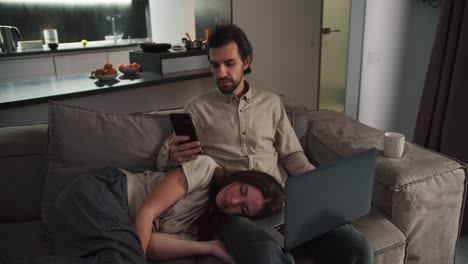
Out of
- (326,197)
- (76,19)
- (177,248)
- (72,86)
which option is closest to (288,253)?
(326,197)

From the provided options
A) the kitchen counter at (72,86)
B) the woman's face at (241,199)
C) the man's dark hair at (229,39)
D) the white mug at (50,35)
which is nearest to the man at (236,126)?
the man's dark hair at (229,39)

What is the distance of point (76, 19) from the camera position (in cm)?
463

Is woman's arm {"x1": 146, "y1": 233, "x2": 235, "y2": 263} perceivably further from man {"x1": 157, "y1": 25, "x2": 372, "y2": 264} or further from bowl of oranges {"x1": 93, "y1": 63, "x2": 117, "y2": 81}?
bowl of oranges {"x1": 93, "y1": 63, "x2": 117, "y2": 81}

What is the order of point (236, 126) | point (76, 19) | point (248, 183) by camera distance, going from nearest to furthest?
point (248, 183) → point (236, 126) → point (76, 19)

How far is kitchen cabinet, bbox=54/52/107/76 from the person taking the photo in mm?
4176

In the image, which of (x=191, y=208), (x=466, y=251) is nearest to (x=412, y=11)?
(x=466, y=251)

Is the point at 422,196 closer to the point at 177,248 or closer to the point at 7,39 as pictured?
the point at 177,248

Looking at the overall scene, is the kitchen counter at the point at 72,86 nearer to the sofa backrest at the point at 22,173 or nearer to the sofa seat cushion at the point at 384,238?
the sofa backrest at the point at 22,173

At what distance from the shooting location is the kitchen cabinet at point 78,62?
4176 millimetres

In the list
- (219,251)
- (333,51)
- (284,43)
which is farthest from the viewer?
(333,51)

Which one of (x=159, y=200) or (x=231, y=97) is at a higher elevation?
(x=231, y=97)

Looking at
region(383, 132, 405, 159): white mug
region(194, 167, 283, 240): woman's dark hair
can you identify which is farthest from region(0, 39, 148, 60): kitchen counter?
region(383, 132, 405, 159): white mug

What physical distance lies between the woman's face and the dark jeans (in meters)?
0.05

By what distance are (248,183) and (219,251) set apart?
26cm
